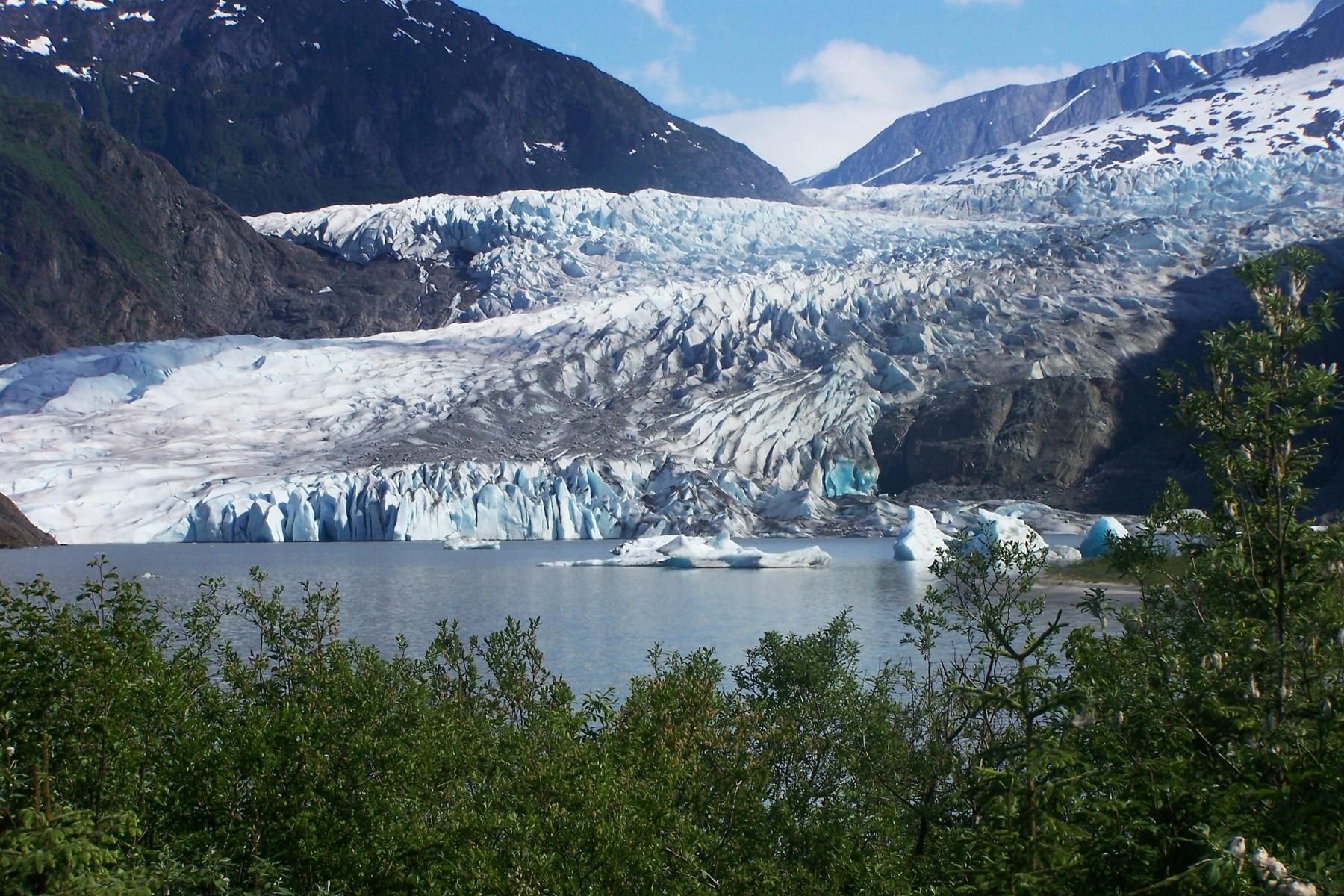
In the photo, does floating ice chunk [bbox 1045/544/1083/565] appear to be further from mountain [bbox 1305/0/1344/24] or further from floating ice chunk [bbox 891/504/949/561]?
mountain [bbox 1305/0/1344/24]

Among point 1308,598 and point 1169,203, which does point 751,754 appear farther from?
point 1169,203

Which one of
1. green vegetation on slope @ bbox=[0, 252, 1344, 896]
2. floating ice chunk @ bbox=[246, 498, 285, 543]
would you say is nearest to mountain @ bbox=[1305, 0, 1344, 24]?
floating ice chunk @ bbox=[246, 498, 285, 543]

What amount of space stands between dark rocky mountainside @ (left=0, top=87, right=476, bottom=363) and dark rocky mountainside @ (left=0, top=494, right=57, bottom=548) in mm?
41317

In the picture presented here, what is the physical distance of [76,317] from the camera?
81.9 m

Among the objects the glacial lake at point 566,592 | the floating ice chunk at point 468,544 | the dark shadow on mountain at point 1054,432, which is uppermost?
the dark shadow on mountain at point 1054,432

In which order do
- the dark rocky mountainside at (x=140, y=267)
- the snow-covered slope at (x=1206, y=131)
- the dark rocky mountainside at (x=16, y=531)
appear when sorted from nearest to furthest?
the dark rocky mountainside at (x=16, y=531), the dark rocky mountainside at (x=140, y=267), the snow-covered slope at (x=1206, y=131)

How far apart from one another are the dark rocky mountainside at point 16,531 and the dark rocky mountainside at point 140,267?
41317 millimetres

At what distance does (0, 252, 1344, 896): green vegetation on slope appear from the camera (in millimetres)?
3682

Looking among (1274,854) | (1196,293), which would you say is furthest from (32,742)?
(1196,293)

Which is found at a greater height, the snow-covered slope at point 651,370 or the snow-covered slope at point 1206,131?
the snow-covered slope at point 1206,131

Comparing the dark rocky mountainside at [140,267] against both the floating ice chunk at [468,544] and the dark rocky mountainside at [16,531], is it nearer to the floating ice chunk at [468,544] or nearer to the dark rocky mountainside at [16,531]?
the dark rocky mountainside at [16,531]

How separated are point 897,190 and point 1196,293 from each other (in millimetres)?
29019

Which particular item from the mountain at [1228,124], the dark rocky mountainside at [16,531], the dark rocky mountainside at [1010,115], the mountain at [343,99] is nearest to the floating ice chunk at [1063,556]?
the dark rocky mountainside at [16,531]

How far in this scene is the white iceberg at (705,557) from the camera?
3275 centimetres
